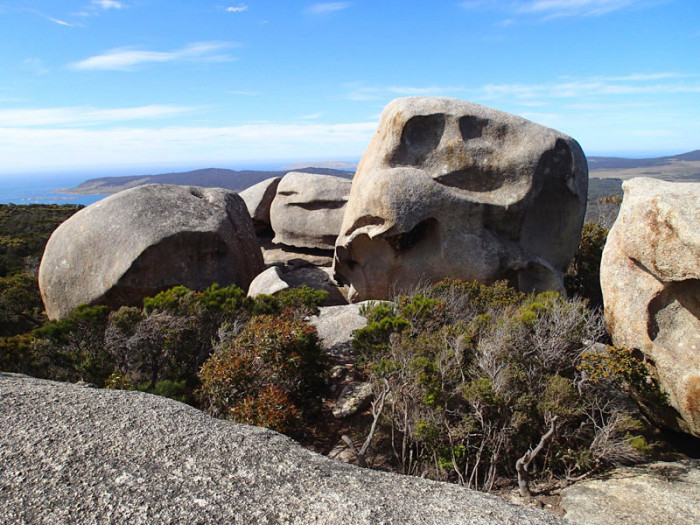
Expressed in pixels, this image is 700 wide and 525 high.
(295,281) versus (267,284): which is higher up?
(267,284)

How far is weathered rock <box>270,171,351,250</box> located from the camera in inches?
619

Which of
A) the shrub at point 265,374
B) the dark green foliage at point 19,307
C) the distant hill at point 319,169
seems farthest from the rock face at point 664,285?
the distant hill at point 319,169

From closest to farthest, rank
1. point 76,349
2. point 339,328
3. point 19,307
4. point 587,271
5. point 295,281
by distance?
1. point 76,349
2. point 339,328
3. point 19,307
4. point 295,281
5. point 587,271

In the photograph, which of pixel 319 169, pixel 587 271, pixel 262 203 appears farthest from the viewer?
pixel 319 169

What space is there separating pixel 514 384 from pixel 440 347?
121 centimetres

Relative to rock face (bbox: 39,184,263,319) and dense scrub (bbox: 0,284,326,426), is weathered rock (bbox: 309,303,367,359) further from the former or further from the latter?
rock face (bbox: 39,184,263,319)

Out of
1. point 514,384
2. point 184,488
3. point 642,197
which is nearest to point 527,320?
point 514,384

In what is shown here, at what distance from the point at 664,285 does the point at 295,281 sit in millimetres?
8444

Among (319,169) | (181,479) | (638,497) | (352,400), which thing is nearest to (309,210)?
(352,400)

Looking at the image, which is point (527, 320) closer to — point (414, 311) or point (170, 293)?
point (414, 311)

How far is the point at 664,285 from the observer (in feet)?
24.2

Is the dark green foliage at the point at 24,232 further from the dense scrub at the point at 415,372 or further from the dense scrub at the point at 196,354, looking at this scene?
the dense scrub at the point at 415,372

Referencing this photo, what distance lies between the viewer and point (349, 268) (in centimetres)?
1343

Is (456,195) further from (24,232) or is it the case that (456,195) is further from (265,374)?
(24,232)
